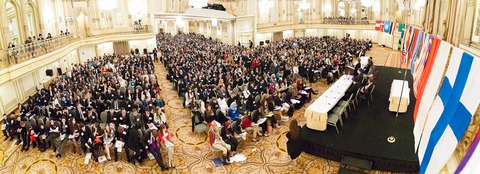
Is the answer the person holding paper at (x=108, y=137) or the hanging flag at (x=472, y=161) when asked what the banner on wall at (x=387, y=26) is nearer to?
the person holding paper at (x=108, y=137)

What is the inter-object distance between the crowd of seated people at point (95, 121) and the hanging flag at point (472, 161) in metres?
6.16

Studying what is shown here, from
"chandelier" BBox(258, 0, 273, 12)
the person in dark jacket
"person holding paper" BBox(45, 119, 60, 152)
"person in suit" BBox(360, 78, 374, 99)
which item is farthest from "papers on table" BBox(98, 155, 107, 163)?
"chandelier" BBox(258, 0, 273, 12)

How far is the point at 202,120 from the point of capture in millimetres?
9766

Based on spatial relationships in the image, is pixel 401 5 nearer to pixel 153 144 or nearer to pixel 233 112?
pixel 233 112

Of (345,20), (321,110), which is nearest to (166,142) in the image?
(321,110)

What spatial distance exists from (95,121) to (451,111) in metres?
8.64

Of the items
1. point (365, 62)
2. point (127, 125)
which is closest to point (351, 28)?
point (365, 62)

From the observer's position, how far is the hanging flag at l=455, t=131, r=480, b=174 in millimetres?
2472

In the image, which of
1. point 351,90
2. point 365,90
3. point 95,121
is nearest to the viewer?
point 95,121

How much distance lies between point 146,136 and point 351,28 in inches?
1038

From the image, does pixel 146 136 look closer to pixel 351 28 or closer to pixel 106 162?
pixel 106 162

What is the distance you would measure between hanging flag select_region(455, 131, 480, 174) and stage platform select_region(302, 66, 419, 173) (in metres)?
4.65

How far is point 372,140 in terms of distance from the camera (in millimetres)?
7895

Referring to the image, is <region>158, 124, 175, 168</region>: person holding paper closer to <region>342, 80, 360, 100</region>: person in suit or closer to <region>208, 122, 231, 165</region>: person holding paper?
<region>208, 122, 231, 165</region>: person holding paper
